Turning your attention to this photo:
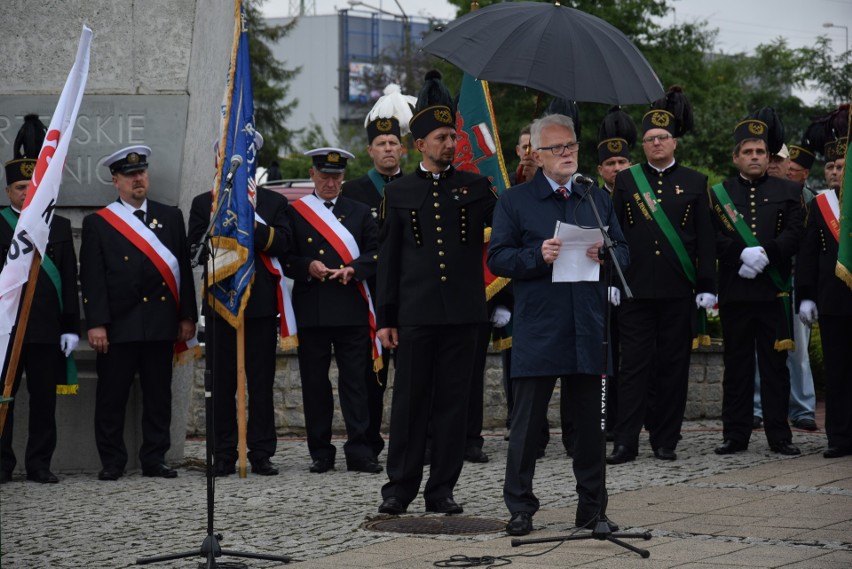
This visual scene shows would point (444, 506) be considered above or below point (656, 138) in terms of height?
below

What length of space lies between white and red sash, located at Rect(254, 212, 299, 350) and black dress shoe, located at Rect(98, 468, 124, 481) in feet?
4.87

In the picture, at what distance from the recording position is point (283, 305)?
1059 cm

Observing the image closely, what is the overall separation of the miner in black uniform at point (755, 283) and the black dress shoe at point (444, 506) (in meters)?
3.30

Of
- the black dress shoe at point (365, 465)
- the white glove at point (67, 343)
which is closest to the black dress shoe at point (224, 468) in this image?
the black dress shoe at point (365, 465)

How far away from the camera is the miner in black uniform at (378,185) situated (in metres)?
10.8

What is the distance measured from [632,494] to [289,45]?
271ft

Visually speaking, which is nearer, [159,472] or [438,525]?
[438,525]

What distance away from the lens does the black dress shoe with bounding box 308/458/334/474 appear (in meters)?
10.4

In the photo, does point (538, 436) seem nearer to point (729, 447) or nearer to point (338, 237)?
point (338, 237)

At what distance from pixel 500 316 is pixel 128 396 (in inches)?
110

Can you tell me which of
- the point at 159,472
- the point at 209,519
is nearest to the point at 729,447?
the point at 159,472

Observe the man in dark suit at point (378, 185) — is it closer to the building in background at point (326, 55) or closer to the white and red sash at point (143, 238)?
the white and red sash at point (143, 238)

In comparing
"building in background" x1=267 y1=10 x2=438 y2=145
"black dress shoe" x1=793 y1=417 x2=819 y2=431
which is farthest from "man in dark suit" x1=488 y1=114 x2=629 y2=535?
"building in background" x1=267 y1=10 x2=438 y2=145

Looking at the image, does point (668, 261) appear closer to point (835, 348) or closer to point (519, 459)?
point (835, 348)
